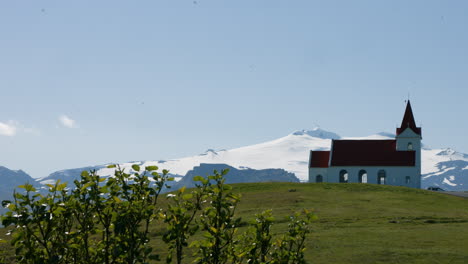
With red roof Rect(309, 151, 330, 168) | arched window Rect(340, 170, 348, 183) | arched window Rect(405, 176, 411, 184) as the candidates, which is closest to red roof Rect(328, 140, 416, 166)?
arched window Rect(340, 170, 348, 183)

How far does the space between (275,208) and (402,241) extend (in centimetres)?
2181

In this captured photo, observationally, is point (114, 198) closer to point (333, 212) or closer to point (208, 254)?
point (208, 254)

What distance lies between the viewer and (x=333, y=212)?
56.4 metres

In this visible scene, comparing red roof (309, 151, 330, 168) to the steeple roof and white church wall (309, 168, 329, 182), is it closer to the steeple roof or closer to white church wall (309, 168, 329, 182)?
white church wall (309, 168, 329, 182)

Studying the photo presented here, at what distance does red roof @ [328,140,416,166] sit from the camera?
110375 millimetres

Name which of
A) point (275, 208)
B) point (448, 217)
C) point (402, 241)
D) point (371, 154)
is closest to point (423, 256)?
point (402, 241)

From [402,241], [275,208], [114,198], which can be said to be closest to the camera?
[114,198]

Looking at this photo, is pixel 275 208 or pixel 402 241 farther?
pixel 275 208

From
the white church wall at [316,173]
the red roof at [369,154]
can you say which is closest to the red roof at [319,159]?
the white church wall at [316,173]

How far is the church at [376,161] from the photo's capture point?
359ft

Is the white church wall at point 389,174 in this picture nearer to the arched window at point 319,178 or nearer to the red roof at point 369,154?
the red roof at point 369,154

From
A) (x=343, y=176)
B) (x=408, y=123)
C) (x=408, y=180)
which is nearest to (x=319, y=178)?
(x=343, y=176)

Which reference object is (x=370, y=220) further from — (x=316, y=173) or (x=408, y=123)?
(x=408, y=123)

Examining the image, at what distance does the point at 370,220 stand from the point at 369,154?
63047 mm
